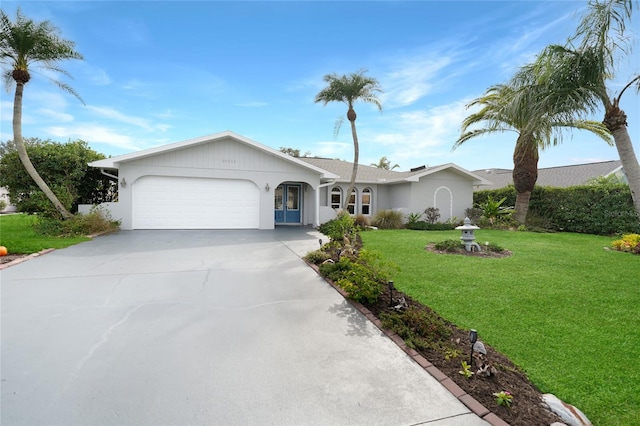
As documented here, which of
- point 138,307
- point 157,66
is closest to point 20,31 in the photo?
point 157,66

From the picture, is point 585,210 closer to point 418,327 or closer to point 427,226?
point 427,226

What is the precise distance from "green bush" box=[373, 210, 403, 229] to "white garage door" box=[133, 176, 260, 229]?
6251 mm

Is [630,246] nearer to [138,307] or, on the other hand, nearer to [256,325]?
[256,325]

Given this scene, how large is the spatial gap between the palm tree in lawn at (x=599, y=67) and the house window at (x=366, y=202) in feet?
39.9

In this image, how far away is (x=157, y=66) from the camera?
41.0 ft

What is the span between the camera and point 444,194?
1777cm

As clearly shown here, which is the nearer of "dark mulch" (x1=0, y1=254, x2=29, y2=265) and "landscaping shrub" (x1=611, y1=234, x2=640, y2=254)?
"dark mulch" (x1=0, y1=254, x2=29, y2=265)

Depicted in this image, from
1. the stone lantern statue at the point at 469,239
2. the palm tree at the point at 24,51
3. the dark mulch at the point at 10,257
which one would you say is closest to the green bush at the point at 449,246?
the stone lantern statue at the point at 469,239

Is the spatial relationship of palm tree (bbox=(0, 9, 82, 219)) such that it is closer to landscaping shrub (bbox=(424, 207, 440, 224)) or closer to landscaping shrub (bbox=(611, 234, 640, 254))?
landscaping shrub (bbox=(424, 207, 440, 224))

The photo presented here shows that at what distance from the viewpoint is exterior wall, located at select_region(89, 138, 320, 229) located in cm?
1230

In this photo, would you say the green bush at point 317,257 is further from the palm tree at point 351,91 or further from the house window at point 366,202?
the house window at point 366,202

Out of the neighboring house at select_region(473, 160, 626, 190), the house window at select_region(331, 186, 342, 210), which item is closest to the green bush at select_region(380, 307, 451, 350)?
the house window at select_region(331, 186, 342, 210)

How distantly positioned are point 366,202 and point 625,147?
12849 mm

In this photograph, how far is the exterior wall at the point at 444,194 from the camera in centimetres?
1702
